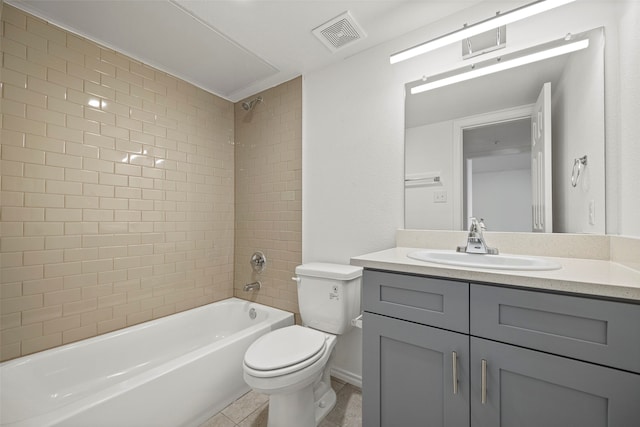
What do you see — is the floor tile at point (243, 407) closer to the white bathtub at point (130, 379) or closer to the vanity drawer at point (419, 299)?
the white bathtub at point (130, 379)

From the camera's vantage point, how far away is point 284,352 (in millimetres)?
1360

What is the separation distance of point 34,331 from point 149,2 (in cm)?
195

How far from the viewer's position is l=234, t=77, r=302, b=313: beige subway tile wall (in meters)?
2.22

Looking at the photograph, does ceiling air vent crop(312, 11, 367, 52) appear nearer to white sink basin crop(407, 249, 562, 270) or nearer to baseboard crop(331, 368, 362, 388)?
white sink basin crop(407, 249, 562, 270)

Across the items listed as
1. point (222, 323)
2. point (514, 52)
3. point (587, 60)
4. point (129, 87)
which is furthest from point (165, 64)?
point (587, 60)

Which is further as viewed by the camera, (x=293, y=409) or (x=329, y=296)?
(x=329, y=296)

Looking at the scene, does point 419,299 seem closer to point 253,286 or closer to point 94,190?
point 253,286

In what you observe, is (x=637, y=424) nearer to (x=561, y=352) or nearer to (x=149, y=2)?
(x=561, y=352)

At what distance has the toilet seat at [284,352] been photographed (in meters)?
1.25

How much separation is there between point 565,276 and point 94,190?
95.7 inches

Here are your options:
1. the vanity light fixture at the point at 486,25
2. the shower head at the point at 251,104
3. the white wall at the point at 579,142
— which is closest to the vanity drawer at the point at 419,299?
the white wall at the point at 579,142

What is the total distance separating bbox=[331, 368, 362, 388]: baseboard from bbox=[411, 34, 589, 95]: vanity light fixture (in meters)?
1.93

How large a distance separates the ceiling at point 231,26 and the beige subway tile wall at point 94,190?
0.48 feet

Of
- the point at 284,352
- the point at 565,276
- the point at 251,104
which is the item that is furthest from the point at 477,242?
the point at 251,104
